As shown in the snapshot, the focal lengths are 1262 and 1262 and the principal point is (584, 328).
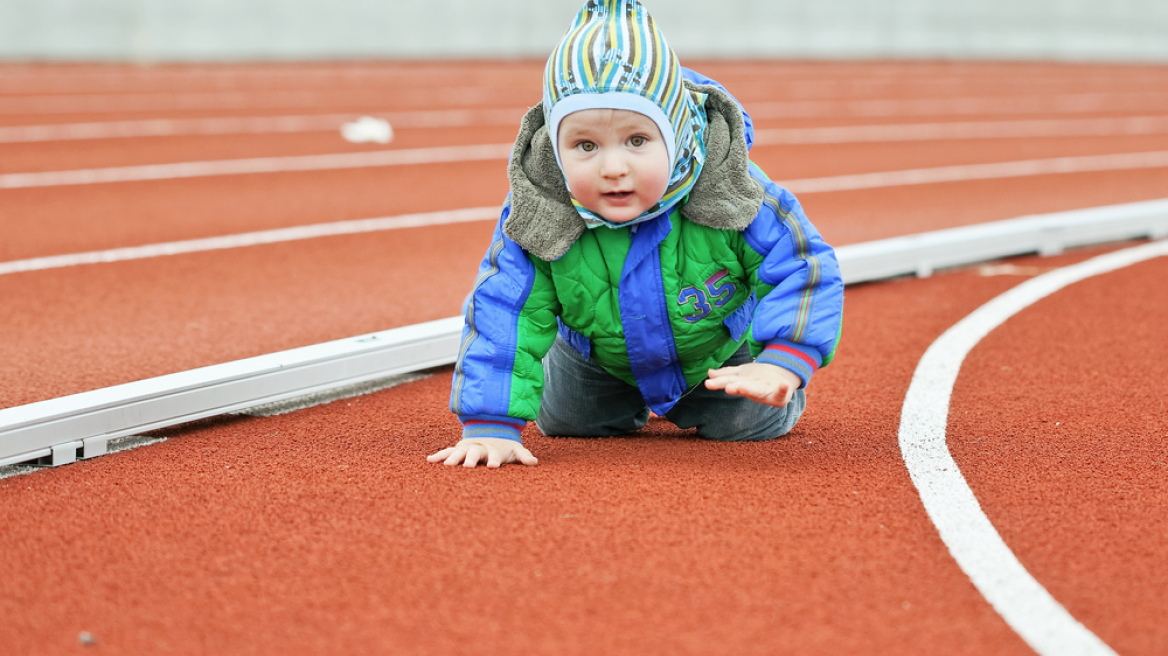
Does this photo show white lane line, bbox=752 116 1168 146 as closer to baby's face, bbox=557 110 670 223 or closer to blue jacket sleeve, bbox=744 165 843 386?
blue jacket sleeve, bbox=744 165 843 386

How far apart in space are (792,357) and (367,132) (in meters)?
9.83

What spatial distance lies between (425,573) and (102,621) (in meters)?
0.63

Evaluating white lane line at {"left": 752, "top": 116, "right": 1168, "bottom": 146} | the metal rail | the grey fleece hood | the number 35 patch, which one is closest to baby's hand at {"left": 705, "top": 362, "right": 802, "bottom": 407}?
the number 35 patch

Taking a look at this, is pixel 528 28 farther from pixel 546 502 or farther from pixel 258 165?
pixel 546 502

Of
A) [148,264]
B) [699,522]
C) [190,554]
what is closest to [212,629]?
[190,554]

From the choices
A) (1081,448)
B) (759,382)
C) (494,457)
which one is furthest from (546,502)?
(1081,448)

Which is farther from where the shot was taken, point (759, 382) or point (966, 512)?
point (759, 382)

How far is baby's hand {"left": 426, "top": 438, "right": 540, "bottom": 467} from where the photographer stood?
3.26 metres

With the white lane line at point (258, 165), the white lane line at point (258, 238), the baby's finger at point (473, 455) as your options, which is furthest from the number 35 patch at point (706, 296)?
the white lane line at point (258, 165)

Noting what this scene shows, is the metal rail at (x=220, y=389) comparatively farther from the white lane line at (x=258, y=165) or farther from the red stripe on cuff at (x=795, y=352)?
the white lane line at (x=258, y=165)

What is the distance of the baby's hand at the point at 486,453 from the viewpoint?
3256 millimetres

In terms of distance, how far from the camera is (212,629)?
2.39 meters

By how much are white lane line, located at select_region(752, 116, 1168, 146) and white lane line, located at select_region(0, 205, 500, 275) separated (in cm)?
529

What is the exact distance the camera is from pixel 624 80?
3.00 m
